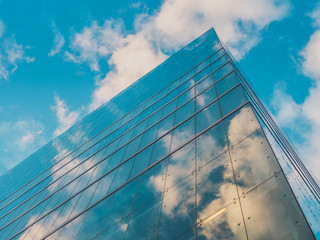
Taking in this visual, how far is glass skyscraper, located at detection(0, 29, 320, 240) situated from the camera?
4.27m

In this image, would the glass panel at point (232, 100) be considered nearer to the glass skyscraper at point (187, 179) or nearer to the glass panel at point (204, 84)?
the glass skyscraper at point (187, 179)

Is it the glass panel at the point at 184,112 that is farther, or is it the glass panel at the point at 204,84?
the glass panel at the point at 204,84

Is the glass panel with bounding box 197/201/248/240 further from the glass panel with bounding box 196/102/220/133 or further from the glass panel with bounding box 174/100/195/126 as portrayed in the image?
the glass panel with bounding box 174/100/195/126

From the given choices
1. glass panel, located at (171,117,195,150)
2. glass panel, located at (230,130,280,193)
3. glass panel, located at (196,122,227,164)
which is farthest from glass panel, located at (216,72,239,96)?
glass panel, located at (230,130,280,193)

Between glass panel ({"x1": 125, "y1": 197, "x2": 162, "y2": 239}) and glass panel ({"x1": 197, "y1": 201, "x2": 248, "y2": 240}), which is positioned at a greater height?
glass panel ({"x1": 125, "y1": 197, "x2": 162, "y2": 239})

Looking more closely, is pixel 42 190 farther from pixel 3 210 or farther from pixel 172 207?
pixel 172 207

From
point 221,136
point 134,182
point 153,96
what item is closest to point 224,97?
point 221,136

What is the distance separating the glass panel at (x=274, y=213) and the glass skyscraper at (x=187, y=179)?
0.02m

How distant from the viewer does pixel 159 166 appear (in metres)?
7.67

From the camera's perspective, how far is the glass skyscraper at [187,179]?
4.27m

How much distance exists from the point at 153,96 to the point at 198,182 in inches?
424

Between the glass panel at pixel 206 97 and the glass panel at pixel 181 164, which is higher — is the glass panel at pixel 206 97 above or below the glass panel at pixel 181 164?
above

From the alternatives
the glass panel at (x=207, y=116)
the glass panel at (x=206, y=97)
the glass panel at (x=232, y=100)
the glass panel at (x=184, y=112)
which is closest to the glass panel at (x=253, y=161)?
the glass panel at (x=232, y=100)

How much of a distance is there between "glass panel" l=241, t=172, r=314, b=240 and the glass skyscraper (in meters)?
0.02
